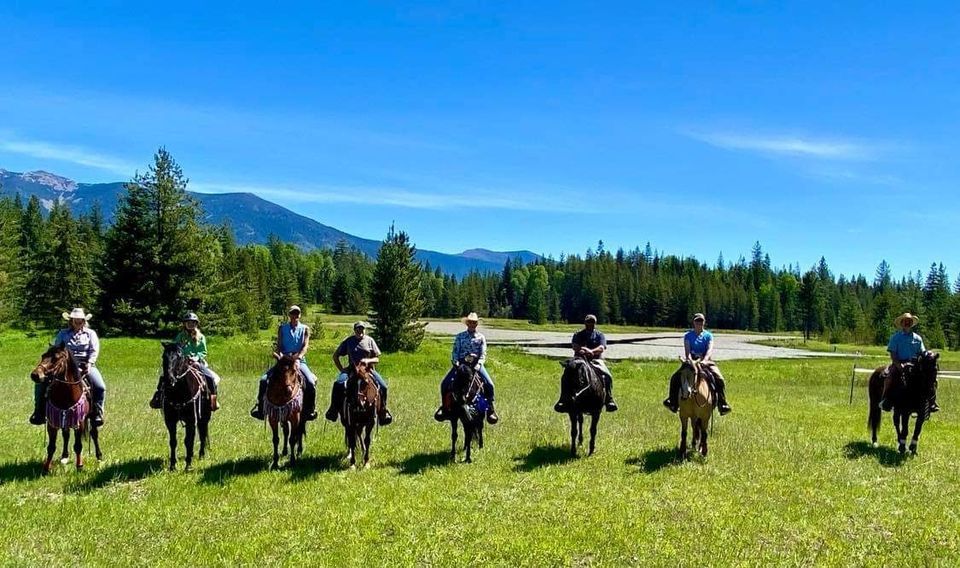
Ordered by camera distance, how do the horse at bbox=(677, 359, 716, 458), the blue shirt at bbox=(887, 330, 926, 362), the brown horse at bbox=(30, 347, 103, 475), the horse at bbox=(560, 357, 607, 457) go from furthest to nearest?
the blue shirt at bbox=(887, 330, 926, 362), the horse at bbox=(560, 357, 607, 457), the horse at bbox=(677, 359, 716, 458), the brown horse at bbox=(30, 347, 103, 475)

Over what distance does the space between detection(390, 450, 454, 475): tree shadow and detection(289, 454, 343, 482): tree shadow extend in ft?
4.11

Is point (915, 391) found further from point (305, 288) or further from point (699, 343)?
point (305, 288)

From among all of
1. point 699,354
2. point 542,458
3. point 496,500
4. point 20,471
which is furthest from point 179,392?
point 699,354

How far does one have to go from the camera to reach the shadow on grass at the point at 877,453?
14.6 meters

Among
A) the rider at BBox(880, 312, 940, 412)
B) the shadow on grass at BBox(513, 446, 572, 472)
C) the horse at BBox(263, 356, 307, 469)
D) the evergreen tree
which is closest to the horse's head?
the horse at BBox(263, 356, 307, 469)

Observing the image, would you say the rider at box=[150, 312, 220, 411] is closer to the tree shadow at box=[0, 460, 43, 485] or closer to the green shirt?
the green shirt

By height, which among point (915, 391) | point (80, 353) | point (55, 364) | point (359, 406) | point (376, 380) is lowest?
point (359, 406)

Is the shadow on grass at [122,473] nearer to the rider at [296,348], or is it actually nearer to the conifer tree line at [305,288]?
the rider at [296,348]

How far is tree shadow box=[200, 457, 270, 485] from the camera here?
38.8ft

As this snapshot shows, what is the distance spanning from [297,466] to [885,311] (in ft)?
392

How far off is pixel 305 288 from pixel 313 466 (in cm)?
15293

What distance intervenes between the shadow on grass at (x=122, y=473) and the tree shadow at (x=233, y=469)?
1066 millimetres

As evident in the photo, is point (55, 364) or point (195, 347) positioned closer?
point (55, 364)

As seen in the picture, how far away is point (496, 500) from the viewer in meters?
10.9
